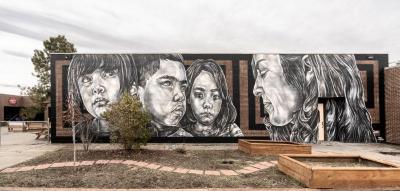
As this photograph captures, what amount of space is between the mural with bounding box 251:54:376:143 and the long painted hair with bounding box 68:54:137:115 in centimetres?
628

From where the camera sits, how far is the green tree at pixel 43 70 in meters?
37.6

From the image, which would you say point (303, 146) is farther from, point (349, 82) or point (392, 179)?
point (349, 82)

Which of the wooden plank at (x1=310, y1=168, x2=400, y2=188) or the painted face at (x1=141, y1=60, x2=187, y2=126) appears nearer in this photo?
the wooden plank at (x1=310, y1=168, x2=400, y2=188)

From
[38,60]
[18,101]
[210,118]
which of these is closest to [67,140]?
[210,118]

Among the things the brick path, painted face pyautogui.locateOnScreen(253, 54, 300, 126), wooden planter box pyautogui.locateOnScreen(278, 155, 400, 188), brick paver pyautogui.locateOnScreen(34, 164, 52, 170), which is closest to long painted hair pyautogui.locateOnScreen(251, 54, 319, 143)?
painted face pyautogui.locateOnScreen(253, 54, 300, 126)

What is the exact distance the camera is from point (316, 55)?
60.7ft

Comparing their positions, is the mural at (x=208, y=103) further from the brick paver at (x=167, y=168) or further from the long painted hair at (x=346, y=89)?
the brick paver at (x=167, y=168)

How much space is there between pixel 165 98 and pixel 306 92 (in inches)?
278

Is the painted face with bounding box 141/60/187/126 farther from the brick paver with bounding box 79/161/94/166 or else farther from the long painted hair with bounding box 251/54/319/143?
the brick paver with bounding box 79/161/94/166

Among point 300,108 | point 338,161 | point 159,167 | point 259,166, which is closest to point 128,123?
point 159,167

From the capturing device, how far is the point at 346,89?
61.0 feet

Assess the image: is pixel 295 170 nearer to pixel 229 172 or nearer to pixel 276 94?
pixel 229 172

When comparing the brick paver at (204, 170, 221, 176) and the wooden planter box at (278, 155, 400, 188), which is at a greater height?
the wooden planter box at (278, 155, 400, 188)

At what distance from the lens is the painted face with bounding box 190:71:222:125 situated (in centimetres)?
1811
